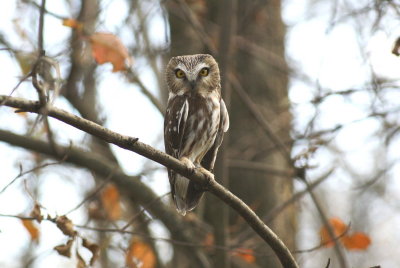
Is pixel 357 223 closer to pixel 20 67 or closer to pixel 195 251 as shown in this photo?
pixel 195 251

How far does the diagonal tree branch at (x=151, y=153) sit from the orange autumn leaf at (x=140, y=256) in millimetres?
1581

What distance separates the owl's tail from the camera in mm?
5035

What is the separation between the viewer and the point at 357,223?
608 inches

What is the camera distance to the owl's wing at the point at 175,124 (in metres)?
4.84

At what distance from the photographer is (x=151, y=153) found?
3.21 meters

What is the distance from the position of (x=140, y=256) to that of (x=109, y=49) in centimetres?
214

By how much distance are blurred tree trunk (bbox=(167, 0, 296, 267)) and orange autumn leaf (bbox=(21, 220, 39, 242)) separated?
223 centimetres

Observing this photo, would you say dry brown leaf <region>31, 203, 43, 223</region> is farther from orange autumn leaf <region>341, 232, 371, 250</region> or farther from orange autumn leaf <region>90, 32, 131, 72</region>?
orange autumn leaf <region>341, 232, 371, 250</region>

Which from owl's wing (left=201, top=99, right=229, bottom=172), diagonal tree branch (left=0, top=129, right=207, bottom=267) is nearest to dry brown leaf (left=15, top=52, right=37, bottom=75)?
diagonal tree branch (left=0, top=129, right=207, bottom=267)

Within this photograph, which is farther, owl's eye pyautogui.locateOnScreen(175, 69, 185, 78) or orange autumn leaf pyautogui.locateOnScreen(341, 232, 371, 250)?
orange autumn leaf pyautogui.locateOnScreen(341, 232, 371, 250)

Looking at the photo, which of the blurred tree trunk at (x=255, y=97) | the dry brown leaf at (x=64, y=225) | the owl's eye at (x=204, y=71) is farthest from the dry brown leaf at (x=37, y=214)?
the blurred tree trunk at (x=255, y=97)

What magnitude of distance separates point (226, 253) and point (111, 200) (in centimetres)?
196

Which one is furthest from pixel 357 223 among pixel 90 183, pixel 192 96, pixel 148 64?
pixel 192 96

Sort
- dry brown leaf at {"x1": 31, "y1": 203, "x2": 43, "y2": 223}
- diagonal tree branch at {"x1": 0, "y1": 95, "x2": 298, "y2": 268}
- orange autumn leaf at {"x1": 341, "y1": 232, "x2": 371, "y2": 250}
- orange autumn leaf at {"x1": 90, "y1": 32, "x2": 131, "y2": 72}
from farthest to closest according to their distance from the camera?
orange autumn leaf at {"x1": 341, "y1": 232, "x2": 371, "y2": 250} → orange autumn leaf at {"x1": 90, "y1": 32, "x2": 131, "y2": 72} → dry brown leaf at {"x1": 31, "y1": 203, "x2": 43, "y2": 223} → diagonal tree branch at {"x1": 0, "y1": 95, "x2": 298, "y2": 268}
